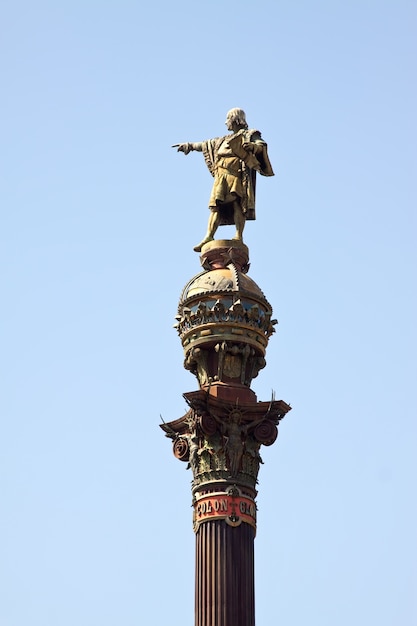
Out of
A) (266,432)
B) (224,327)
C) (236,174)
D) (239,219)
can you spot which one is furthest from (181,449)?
(236,174)

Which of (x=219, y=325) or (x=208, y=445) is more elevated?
(x=219, y=325)

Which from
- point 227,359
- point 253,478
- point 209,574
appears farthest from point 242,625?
point 227,359

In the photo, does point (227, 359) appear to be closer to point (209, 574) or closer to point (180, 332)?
point (180, 332)

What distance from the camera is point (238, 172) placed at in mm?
48406

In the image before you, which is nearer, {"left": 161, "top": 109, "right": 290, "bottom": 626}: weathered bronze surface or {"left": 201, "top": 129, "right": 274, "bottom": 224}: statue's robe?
{"left": 161, "top": 109, "right": 290, "bottom": 626}: weathered bronze surface

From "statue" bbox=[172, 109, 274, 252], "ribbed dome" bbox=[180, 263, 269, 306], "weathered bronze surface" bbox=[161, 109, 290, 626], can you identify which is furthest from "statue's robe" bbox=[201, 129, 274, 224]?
"ribbed dome" bbox=[180, 263, 269, 306]

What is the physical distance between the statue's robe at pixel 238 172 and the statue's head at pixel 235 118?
272mm

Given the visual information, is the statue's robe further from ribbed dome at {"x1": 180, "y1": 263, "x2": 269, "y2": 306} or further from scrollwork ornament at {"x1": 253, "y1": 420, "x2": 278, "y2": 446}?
scrollwork ornament at {"x1": 253, "y1": 420, "x2": 278, "y2": 446}

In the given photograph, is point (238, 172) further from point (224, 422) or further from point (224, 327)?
point (224, 422)

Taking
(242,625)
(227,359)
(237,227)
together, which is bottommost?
(242,625)

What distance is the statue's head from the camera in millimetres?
48781

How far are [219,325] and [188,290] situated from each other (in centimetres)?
193

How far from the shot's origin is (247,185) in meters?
48.2

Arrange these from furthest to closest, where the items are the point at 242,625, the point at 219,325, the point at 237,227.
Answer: the point at 237,227 → the point at 219,325 → the point at 242,625
